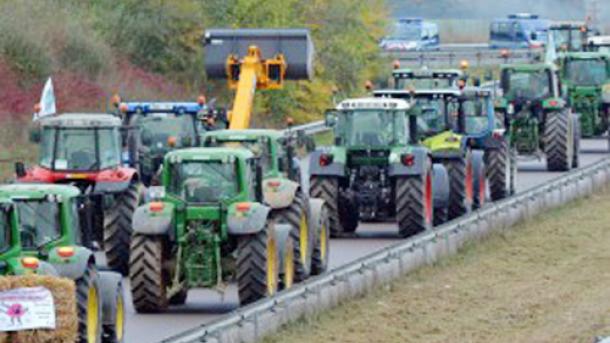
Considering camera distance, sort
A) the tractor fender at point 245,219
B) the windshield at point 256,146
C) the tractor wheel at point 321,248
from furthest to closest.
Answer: the windshield at point 256,146 → the tractor wheel at point 321,248 → the tractor fender at point 245,219

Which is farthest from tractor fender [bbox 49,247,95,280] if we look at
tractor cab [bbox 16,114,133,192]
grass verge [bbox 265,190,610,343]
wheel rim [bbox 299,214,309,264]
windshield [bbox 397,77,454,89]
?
windshield [bbox 397,77,454,89]

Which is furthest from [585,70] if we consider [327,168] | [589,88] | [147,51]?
[327,168]

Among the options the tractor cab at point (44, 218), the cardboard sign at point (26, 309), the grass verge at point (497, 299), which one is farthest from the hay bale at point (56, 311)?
the grass verge at point (497, 299)

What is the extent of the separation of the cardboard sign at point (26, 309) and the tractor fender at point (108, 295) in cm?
250

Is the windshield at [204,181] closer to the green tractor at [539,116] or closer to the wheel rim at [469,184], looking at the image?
the wheel rim at [469,184]

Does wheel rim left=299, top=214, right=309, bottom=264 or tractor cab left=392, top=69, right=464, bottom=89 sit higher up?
tractor cab left=392, top=69, right=464, bottom=89

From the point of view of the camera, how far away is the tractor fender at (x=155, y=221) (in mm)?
27344

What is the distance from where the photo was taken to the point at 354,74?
219 feet

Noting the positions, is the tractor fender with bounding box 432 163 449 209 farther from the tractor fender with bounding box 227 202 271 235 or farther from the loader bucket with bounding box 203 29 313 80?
the loader bucket with bounding box 203 29 313 80

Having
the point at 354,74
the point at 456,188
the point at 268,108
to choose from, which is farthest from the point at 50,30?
the point at 456,188

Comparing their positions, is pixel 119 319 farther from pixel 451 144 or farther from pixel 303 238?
pixel 451 144

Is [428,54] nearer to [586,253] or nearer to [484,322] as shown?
[586,253]

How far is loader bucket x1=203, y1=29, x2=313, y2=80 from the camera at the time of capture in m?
47.4

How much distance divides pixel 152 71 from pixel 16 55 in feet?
22.7
